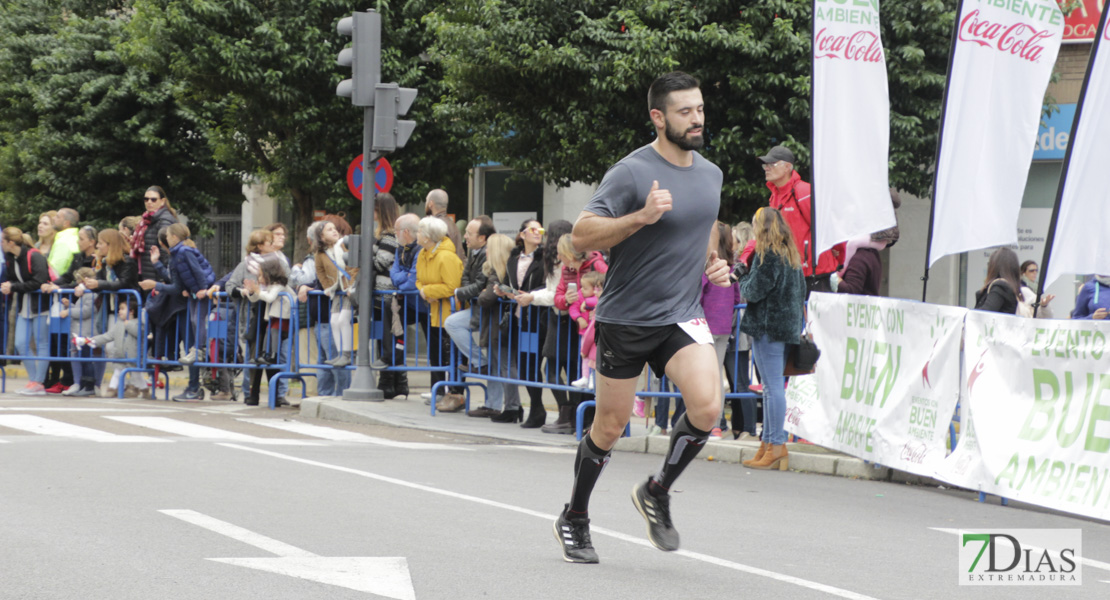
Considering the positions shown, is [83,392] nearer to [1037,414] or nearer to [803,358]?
[803,358]

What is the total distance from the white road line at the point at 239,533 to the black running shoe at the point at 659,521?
142 centimetres

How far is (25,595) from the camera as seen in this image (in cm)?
526

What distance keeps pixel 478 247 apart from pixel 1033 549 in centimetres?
701

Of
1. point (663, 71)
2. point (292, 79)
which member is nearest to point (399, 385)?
point (663, 71)

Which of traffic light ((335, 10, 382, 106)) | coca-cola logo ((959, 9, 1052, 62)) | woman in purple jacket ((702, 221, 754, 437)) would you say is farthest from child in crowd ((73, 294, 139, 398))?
coca-cola logo ((959, 9, 1052, 62))

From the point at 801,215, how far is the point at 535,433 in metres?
2.88

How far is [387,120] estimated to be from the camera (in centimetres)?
1359

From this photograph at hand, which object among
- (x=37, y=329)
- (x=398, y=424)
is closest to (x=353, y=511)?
(x=398, y=424)

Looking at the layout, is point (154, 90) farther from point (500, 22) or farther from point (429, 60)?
point (500, 22)

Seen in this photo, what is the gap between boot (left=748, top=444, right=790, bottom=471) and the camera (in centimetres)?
1032

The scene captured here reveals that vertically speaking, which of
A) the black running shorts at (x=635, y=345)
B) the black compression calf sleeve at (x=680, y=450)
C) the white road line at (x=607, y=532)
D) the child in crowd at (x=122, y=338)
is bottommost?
the white road line at (x=607, y=532)

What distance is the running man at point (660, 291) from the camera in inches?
233

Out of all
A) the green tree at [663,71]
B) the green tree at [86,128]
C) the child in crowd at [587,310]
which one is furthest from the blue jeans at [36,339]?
the green tree at [86,128]

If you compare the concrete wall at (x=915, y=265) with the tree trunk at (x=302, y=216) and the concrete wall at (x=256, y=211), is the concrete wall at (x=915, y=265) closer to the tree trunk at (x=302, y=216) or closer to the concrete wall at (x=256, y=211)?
the tree trunk at (x=302, y=216)
